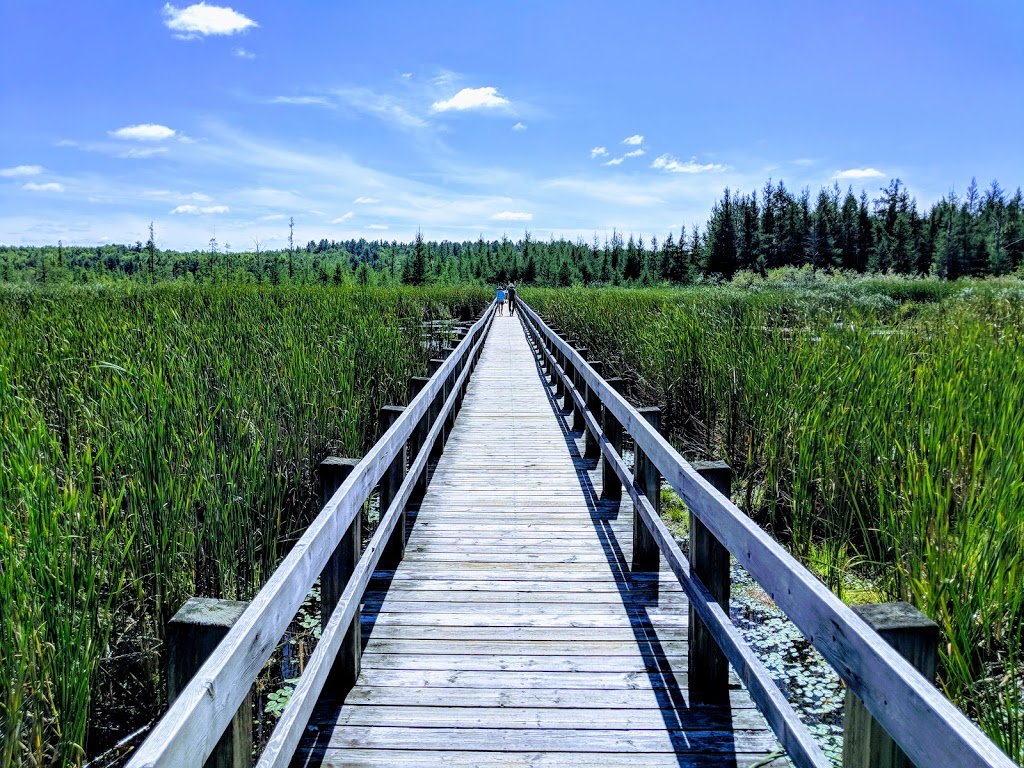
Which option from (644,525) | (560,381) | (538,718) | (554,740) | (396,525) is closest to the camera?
(554,740)

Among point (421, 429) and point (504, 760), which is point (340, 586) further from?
point (421, 429)

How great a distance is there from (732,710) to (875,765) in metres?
1.15

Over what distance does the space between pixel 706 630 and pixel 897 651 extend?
123 centimetres

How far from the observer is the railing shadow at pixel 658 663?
93.7 inches

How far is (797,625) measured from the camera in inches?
69.6

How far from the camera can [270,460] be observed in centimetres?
392

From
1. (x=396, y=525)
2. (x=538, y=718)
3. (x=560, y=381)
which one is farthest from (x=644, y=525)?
(x=560, y=381)

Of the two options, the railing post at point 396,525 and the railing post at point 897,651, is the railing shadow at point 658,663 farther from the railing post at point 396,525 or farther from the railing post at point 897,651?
the railing post at point 396,525

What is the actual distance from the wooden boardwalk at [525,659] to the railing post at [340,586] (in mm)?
72

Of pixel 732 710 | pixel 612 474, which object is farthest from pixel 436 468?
pixel 732 710

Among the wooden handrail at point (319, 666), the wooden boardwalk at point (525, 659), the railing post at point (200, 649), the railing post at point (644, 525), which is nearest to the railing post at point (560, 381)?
the wooden boardwalk at point (525, 659)

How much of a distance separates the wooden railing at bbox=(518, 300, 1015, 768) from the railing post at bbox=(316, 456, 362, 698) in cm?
134

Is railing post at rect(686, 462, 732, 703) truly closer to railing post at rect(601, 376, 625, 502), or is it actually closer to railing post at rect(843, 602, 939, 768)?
railing post at rect(843, 602, 939, 768)

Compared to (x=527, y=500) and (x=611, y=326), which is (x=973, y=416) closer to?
(x=527, y=500)
